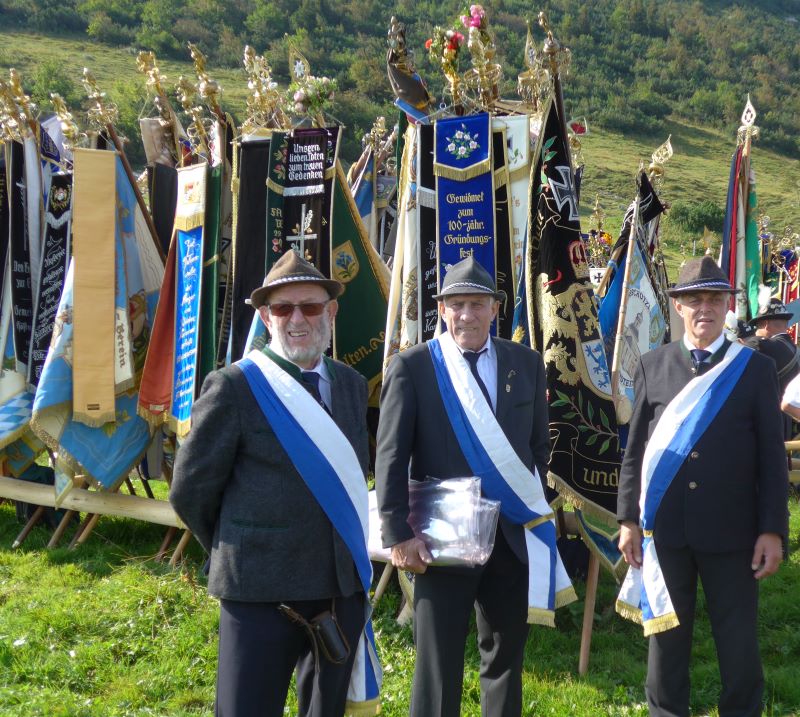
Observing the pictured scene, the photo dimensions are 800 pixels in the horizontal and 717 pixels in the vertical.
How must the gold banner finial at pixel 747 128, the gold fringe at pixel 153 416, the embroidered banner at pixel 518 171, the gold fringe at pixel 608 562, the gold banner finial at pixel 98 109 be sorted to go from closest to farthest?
1. the gold fringe at pixel 608 562
2. the embroidered banner at pixel 518 171
3. the gold fringe at pixel 153 416
4. the gold banner finial at pixel 747 128
5. the gold banner finial at pixel 98 109

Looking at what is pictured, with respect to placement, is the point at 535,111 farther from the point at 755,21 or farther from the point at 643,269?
the point at 755,21

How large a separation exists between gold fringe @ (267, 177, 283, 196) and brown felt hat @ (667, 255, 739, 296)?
2.57 meters

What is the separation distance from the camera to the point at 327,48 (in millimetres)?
66000

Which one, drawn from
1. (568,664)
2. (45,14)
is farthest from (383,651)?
(45,14)

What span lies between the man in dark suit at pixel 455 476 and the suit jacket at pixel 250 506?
1.88ft

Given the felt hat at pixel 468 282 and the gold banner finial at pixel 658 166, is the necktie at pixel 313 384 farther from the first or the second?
the gold banner finial at pixel 658 166

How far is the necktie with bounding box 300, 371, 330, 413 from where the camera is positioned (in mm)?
2717

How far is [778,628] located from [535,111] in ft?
10.5

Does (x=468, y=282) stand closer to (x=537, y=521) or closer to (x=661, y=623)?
(x=537, y=521)

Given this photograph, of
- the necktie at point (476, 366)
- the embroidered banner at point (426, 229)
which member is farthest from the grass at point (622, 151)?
the necktie at point (476, 366)

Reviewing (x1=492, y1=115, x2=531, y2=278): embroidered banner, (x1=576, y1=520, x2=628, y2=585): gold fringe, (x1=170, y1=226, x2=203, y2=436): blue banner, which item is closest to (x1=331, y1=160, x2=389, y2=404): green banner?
(x1=170, y1=226, x2=203, y2=436): blue banner

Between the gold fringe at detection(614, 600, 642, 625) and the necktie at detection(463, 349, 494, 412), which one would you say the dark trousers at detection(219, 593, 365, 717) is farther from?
the gold fringe at detection(614, 600, 642, 625)

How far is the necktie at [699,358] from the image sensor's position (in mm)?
3227

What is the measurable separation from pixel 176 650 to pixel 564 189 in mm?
3089
